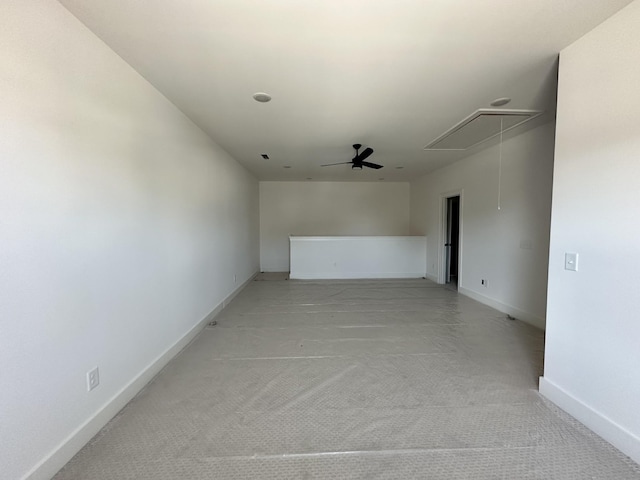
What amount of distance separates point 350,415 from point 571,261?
1864 millimetres

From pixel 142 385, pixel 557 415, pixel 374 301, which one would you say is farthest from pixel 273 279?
pixel 557 415

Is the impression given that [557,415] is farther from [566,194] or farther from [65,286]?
[65,286]

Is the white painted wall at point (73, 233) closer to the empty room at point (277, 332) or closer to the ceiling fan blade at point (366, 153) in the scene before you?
the empty room at point (277, 332)

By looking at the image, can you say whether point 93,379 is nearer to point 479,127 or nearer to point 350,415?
point 350,415

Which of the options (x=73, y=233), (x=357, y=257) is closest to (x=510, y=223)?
(x=357, y=257)

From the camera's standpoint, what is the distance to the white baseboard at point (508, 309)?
338 cm

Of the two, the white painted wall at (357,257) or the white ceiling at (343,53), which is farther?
the white painted wall at (357,257)

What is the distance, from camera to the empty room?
1376 mm

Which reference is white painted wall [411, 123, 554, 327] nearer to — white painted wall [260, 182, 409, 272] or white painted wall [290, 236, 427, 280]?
white painted wall [290, 236, 427, 280]

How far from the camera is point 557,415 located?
5.95ft

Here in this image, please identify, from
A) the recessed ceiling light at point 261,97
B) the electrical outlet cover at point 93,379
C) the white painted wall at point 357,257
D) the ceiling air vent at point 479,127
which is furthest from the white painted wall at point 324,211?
the electrical outlet cover at point 93,379

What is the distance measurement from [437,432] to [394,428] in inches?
10.4

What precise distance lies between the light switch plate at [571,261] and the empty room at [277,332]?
0.02 m

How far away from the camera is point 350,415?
1.82 metres
